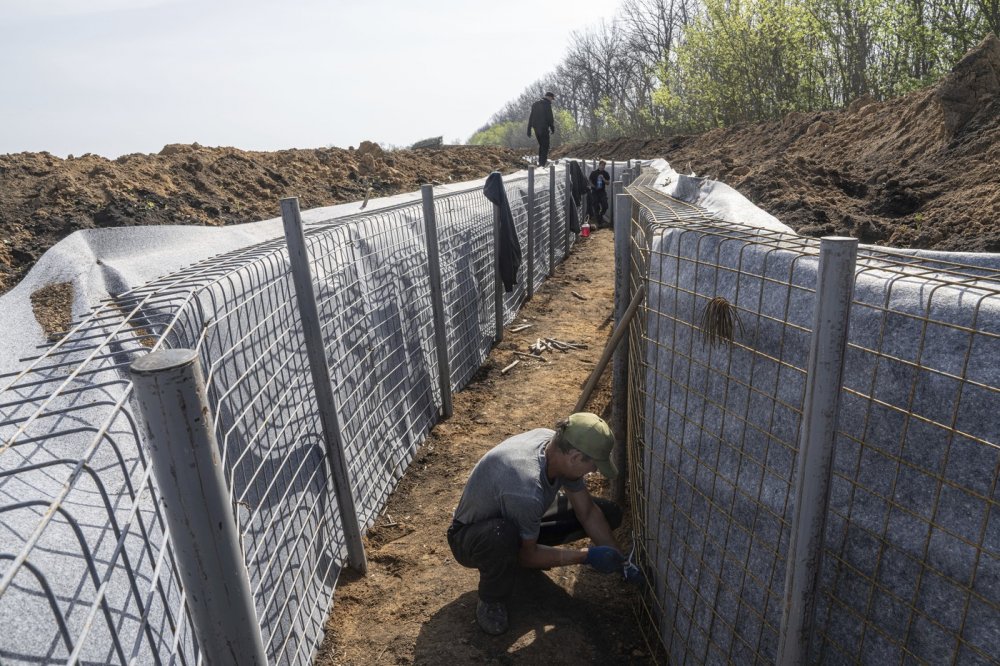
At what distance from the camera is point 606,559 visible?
3.12 meters

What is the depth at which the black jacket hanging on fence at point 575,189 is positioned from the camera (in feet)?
Result: 41.8

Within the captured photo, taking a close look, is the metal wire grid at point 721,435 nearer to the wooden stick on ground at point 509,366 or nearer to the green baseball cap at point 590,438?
the green baseball cap at point 590,438

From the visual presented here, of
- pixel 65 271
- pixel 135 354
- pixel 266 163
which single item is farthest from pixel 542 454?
pixel 266 163

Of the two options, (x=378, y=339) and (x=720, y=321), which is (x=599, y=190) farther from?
(x=720, y=321)

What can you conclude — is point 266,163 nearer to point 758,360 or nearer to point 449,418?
point 449,418

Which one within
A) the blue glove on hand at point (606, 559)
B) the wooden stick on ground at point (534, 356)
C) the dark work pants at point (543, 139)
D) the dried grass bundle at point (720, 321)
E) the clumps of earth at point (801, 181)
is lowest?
the wooden stick on ground at point (534, 356)

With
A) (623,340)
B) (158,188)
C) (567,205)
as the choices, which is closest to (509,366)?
(623,340)

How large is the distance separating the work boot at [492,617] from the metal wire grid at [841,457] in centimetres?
79

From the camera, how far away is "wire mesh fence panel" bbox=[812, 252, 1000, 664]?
4.23 ft

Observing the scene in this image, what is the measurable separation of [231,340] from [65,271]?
225cm

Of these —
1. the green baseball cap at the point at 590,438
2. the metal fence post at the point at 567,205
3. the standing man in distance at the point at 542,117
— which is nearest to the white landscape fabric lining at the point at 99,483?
the green baseball cap at the point at 590,438

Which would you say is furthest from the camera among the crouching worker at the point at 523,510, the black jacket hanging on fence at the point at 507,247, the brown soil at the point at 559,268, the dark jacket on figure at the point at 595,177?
the dark jacket on figure at the point at 595,177

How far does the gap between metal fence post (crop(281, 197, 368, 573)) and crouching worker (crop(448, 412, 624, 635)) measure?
606mm

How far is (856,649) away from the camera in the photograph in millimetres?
1640
